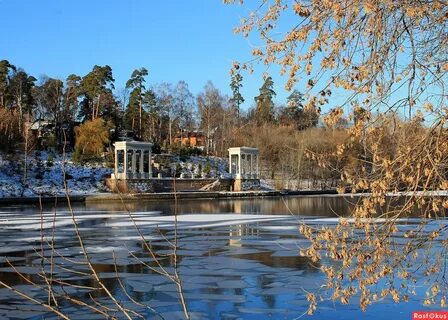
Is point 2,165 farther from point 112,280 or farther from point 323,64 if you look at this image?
point 323,64

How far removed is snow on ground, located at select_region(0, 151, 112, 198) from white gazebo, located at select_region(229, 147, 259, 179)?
13.8 meters

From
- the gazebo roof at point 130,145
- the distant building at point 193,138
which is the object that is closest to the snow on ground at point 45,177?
the gazebo roof at point 130,145

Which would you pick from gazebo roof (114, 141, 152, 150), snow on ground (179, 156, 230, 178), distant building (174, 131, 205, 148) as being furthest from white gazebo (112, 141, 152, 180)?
distant building (174, 131, 205, 148)

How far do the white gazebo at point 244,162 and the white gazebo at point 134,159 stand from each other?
10442 mm

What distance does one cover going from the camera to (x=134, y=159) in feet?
177

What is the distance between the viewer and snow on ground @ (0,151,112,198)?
4716 centimetres

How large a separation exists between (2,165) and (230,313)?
47.9 metres

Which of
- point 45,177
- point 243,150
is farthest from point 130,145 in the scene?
point 243,150

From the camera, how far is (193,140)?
96.2 m

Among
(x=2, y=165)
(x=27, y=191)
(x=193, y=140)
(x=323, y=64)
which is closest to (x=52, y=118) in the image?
(x=2, y=165)

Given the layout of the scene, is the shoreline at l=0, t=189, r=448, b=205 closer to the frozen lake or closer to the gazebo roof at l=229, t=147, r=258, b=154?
the gazebo roof at l=229, t=147, r=258, b=154

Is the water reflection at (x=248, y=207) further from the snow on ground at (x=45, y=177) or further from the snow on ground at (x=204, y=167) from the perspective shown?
the snow on ground at (x=204, y=167)

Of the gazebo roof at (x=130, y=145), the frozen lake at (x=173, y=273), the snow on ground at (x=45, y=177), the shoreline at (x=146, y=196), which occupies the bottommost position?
the frozen lake at (x=173, y=273)

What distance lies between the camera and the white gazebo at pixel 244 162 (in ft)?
208
